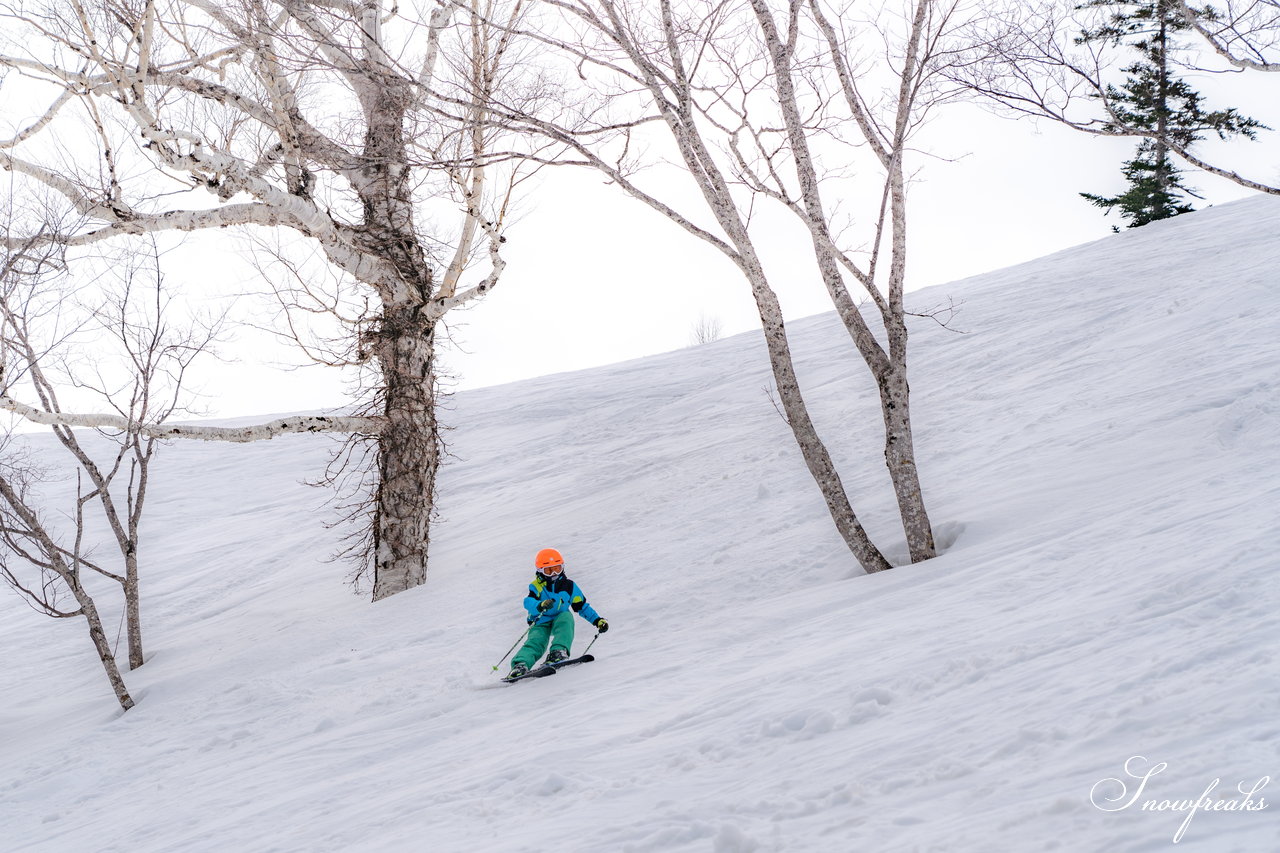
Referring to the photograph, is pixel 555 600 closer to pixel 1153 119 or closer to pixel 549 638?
pixel 549 638

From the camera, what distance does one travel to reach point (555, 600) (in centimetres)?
724

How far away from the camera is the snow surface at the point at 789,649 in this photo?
10.6ft

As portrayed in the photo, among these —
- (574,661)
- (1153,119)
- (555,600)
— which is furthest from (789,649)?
(1153,119)

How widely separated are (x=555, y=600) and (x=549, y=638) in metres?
0.34

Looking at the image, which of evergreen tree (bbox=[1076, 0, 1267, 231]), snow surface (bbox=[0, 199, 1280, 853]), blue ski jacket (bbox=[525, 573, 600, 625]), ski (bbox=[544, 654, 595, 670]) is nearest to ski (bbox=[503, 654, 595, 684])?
ski (bbox=[544, 654, 595, 670])

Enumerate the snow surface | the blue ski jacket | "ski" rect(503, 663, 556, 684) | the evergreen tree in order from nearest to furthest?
1. the snow surface
2. "ski" rect(503, 663, 556, 684)
3. the blue ski jacket
4. the evergreen tree

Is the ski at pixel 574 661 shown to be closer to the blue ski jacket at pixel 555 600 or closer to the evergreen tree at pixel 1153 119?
the blue ski jacket at pixel 555 600

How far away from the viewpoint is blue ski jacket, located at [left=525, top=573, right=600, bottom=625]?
282 inches

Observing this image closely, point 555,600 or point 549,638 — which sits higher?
point 555,600

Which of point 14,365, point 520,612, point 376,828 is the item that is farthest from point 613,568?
point 14,365

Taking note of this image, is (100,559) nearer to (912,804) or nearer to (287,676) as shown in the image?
(287,676)

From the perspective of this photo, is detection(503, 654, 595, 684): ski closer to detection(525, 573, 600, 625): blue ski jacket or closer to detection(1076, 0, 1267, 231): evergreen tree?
detection(525, 573, 600, 625): blue ski jacket

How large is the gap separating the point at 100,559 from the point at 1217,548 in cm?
1913

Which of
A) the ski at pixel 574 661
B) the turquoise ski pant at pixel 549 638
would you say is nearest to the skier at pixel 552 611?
the turquoise ski pant at pixel 549 638
